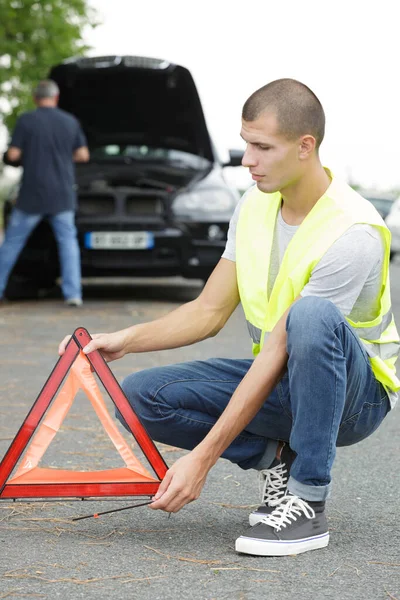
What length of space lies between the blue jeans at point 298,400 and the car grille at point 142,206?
674cm

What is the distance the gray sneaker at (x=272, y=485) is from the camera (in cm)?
370

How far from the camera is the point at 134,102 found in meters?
11.2

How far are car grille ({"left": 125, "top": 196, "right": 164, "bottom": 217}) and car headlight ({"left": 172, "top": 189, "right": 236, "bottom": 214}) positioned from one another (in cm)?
21

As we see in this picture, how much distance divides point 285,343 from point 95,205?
7.45 metres

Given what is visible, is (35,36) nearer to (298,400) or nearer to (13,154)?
(13,154)

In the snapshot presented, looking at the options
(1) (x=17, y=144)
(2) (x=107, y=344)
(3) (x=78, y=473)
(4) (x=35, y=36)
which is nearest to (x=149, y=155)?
(1) (x=17, y=144)

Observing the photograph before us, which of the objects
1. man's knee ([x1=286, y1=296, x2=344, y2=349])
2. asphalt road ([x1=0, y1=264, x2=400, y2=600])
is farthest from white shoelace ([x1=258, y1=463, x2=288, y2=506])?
man's knee ([x1=286, y1=296, x2=344, y2=349])

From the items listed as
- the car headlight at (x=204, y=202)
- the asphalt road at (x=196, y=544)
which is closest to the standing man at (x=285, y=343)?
the asphalt road at (x=196, y=544)

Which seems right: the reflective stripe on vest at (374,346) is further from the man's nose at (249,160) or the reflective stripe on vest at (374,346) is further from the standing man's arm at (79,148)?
the standing man's arm at (79,148)

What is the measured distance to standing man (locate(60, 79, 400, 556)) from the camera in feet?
11.1

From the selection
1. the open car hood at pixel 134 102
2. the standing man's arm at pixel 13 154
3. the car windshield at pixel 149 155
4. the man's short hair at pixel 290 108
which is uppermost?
the man's short hair at pixel 290 108

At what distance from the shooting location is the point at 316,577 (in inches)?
128

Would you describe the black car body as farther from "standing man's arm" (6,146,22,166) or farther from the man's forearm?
the man's forearm

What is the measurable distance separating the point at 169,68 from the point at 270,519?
300 inches
